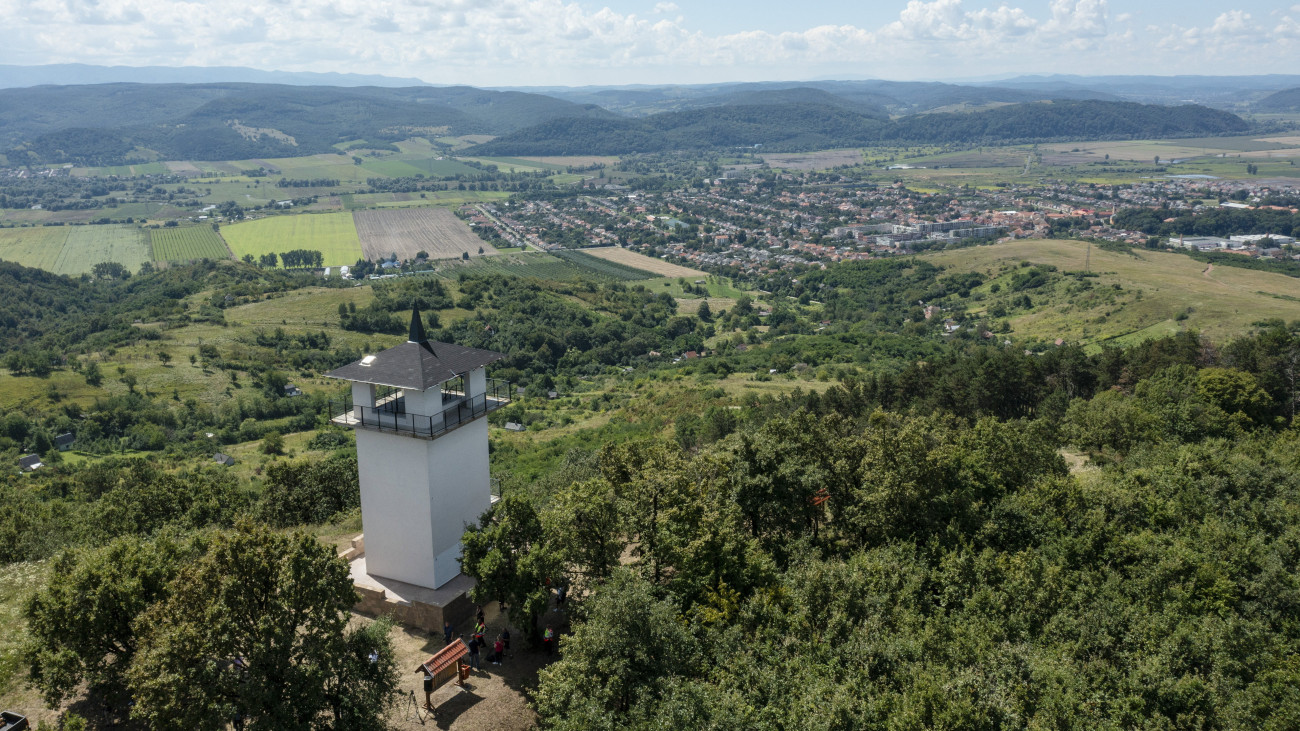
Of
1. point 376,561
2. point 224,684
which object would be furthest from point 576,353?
point 224,684

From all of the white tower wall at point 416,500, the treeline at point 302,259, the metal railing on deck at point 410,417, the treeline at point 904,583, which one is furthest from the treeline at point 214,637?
the treeline at point 302,259

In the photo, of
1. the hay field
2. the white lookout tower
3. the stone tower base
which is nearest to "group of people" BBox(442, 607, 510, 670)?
the stone tower base

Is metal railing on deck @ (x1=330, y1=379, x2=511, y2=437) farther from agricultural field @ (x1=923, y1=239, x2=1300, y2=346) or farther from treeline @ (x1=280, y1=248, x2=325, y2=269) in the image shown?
treeline @ (x1=280, y1=248, x2=325, y2=269)

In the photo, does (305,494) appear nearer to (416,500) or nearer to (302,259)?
(416,500)

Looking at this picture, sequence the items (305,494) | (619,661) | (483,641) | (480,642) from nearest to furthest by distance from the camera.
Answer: (619,661), (480,642), (483,641), (305,494)

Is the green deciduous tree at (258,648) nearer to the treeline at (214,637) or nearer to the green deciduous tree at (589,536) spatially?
the treeline at (214,637)

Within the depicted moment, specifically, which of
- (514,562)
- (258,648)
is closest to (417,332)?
(514,562)
